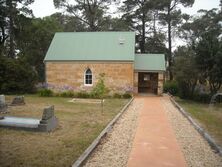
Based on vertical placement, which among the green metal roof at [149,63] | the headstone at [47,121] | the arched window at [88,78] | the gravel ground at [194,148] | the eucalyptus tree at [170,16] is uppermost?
the eucalyptus tree at [170,16]

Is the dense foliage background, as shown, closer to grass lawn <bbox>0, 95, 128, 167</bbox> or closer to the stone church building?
the stone church building

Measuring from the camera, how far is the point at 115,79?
31328 mm

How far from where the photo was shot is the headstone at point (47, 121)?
12.3m

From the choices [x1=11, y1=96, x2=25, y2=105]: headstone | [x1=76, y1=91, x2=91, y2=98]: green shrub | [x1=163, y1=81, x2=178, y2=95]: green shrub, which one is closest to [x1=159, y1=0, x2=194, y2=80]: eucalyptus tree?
[x1=163, y1=81, x2=178, y2=95]: green shrub

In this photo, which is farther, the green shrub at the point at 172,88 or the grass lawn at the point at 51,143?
the green shrub at the point at 172,88

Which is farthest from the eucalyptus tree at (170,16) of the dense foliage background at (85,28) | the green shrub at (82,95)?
the green shrub at (82,95)

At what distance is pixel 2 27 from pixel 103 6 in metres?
16.4

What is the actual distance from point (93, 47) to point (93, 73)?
10.2ft

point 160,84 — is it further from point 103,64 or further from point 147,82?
point 103,64

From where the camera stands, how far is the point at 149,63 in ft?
110

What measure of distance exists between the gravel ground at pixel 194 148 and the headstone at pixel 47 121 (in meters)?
4.85

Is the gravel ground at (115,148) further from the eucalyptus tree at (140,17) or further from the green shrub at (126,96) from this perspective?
the eucalyptus tree at (140,17)

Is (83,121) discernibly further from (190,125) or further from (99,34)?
(99,34)

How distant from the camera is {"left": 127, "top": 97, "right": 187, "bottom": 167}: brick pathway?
855 cm
